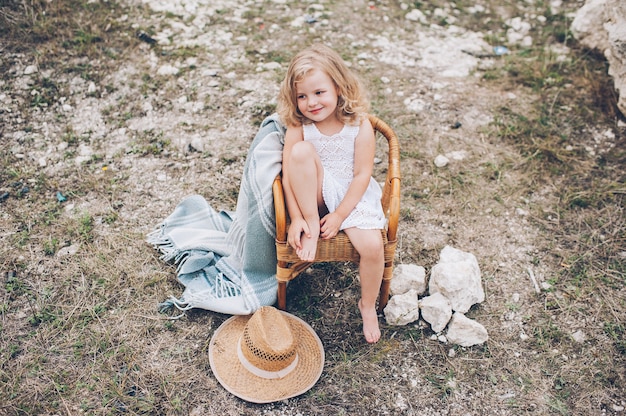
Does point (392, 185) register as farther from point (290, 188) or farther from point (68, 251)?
point (68, 251)

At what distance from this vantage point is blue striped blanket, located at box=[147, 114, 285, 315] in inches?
113

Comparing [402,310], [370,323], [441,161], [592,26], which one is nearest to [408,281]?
[402,310]

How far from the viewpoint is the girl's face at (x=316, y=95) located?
2703 mm

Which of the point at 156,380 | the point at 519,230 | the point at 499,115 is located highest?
the point at 499,115

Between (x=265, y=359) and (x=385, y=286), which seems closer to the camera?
(x=265, y=359)

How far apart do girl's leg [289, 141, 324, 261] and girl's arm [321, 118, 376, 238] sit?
73 mm

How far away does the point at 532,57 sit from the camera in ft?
16.6

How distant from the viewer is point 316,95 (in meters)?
2.74

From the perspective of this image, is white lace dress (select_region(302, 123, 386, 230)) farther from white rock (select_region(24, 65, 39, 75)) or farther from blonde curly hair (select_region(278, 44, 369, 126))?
white rock (select_region(24, 65, 39, 75))

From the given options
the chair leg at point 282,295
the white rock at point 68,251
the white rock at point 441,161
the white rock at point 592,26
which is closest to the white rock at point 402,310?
the chair leg at point 282,295

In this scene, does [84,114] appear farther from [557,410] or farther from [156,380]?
[557,410]

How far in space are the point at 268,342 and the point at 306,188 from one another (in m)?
0.80

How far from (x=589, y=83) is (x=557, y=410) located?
3146 mm

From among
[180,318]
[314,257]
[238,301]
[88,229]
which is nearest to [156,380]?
[180,318]
